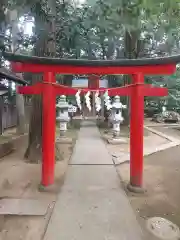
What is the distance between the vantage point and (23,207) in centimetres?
437

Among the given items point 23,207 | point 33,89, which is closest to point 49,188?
point 23,207

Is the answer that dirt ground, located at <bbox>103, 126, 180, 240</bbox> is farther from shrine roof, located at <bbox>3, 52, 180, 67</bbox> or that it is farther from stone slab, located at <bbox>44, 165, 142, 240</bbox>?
shrine roof, located at <bbox>3, 52, 180, 67</bbox>

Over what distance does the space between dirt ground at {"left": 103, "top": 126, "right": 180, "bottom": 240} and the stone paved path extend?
212 mm

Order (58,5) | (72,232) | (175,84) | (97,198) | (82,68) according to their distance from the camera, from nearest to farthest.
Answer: (72,232) → (97,198) → (82,68) → (58,5) → (175,84)

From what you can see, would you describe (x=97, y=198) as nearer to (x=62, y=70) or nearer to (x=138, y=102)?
(x=138, y=102)

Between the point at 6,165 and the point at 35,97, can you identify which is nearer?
the point at 6,165

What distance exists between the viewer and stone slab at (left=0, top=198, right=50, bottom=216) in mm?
4135

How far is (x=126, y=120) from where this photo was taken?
16750 mm

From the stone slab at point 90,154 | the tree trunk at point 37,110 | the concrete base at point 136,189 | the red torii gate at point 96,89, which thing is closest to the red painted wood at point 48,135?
the red torii gate at point 96,89

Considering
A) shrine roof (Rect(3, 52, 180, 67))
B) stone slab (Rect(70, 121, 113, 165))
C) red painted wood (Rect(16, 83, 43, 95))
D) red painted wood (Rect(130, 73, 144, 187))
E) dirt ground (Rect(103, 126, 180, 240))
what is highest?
shrine roof (Rect(3, 52, 180, 67))

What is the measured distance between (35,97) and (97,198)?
4083mm

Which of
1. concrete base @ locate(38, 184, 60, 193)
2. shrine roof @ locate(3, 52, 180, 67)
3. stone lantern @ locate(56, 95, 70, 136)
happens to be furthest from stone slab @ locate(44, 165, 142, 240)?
stone lantern @ locate(56, 95, 70, 136)

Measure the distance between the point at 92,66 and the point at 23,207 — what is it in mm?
2946

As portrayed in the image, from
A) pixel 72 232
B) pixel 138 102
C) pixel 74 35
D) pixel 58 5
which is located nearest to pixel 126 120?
pixel 74 35
